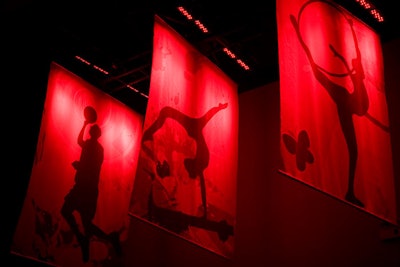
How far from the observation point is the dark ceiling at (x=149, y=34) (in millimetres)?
7766

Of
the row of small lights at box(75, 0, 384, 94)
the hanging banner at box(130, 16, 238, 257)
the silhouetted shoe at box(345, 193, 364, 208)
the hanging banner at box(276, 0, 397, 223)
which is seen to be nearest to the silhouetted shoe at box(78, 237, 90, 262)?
the hanging banner at box(130, 16, 238, 257)

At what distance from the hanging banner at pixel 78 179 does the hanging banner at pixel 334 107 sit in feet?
11.8

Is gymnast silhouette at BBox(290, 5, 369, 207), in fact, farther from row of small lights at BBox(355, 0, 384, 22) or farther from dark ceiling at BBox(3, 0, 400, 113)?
dark ceiling at BBox(3, 0, 400, 113)

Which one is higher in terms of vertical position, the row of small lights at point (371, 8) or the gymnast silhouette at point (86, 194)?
the row of small lights at point (371, 8)

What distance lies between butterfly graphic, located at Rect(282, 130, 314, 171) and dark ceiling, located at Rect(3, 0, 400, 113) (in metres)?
3.81

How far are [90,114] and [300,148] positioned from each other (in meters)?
4.26

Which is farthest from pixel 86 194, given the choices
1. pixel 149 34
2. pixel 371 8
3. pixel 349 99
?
pixel 371 8

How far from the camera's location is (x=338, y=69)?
4.99 meters

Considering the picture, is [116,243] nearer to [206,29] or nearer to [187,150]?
[187,150]

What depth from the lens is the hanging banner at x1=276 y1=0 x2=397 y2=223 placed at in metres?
4.26

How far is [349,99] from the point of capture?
4.84m

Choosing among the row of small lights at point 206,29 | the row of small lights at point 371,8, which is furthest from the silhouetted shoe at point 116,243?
the row of small lights at point 371,8

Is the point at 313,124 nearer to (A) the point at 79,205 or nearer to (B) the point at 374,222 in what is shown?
(B) the point at 374,222

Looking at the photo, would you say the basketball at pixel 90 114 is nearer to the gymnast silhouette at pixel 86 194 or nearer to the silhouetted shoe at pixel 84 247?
the gymnast silhouette at pixel 86 194
